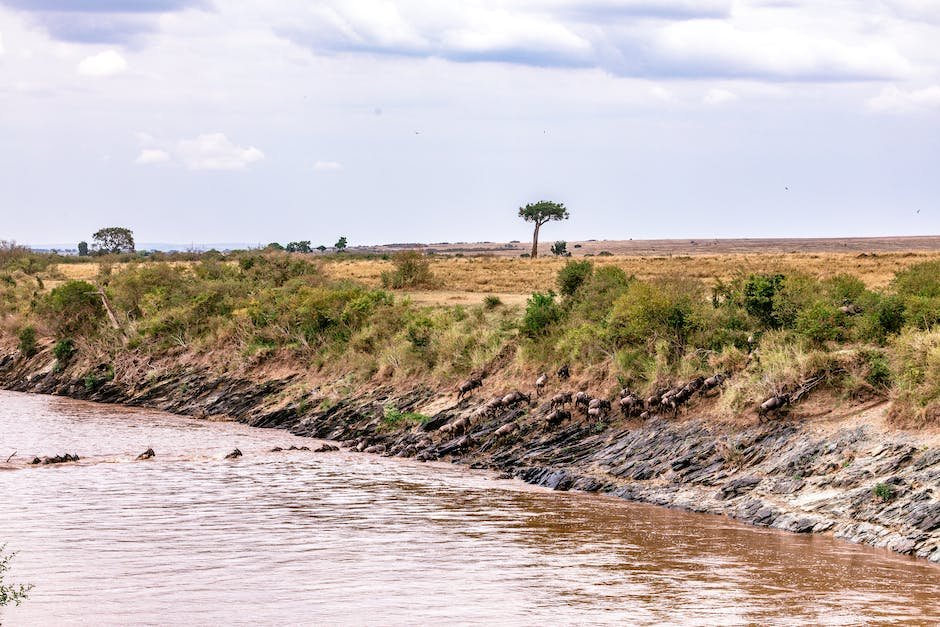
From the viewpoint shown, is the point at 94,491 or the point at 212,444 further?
the point at 212,444

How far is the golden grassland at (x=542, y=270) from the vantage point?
48094mm

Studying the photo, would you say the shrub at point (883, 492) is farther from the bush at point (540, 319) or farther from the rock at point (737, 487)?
the bush at point (540, 319)

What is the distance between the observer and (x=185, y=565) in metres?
15.5

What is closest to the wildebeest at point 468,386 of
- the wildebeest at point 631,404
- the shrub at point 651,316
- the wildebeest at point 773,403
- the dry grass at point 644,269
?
the shrub at point 651,316

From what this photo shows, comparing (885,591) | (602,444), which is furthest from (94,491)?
(885,591)

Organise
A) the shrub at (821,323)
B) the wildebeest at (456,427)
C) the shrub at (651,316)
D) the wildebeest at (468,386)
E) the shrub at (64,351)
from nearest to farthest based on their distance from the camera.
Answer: the shrub at (821,323) → the shrub at (651,316) → the wildebeest at (456,427) → the wildebeest at (468,386) → the shrub at (64,351)

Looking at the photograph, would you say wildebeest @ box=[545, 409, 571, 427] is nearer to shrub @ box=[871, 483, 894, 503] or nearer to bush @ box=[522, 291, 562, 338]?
bush @ box=[522, 291, 562, 338]

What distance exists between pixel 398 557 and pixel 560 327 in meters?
13.4

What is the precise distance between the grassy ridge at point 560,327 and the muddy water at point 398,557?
4.52 m

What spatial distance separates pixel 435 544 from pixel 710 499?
16.9 feet

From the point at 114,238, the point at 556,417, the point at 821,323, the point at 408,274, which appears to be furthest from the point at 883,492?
the point at 114,238

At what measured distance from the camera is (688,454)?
68.0 ft

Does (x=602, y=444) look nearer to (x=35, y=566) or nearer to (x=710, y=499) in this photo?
(x=710, y=499)

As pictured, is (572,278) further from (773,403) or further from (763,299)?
(773,403)
